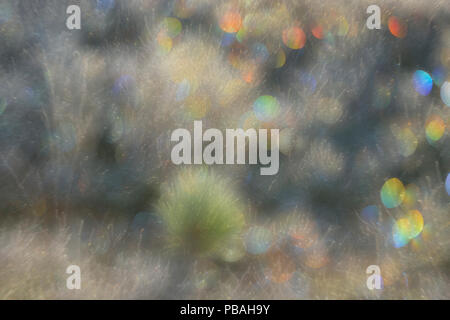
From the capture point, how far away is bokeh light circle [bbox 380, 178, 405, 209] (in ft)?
5.88

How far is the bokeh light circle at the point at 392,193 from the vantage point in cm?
179

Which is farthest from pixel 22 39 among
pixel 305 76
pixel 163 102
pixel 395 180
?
pixel 395 180

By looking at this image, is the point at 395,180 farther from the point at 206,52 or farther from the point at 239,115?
the point at 206,52

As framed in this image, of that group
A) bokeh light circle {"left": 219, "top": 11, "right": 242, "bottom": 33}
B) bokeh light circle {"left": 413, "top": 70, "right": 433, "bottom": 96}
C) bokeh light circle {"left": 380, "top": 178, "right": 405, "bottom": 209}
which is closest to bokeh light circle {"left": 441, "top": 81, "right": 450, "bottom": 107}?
bokeh light circle {"left": 413, "top": 70, "right": 433, "bottom": 96}

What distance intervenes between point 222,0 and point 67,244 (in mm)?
1214

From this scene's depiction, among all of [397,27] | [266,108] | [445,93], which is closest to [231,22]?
[266,108]

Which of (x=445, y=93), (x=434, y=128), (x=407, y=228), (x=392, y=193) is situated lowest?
(x=407, y=228)

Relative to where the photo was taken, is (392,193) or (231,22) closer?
(392,193)

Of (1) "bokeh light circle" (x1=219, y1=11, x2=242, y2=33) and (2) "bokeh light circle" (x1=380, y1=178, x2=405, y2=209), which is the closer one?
(2) "bokeh light circle" (x1=380, y1=178, x2=405, y2=209)

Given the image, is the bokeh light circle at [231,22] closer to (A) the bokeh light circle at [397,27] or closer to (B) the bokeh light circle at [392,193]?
(A) the bokeh light circle at [397,27]

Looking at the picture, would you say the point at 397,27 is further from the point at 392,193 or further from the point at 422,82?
the point at 392,193

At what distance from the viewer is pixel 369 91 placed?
1.90m

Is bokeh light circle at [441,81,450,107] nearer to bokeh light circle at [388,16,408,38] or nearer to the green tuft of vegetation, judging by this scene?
bokeh light circle at [388,16,408,38]

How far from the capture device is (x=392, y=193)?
5.93ft
